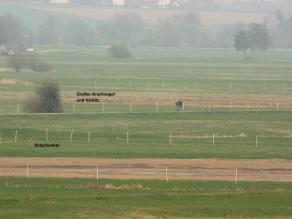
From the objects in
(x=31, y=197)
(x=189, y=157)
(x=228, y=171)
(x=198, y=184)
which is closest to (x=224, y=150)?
(x=189, y=157)

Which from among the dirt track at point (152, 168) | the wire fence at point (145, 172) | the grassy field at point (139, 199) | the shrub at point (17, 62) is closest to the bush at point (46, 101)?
the dirt track at point (152, 168)

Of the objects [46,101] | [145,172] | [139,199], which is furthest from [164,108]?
[139,199]

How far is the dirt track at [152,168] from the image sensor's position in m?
56.2

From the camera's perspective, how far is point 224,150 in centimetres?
6675

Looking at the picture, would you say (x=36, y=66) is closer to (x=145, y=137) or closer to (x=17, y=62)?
(x=17, y=62)

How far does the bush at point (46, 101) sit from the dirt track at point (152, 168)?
2771cm

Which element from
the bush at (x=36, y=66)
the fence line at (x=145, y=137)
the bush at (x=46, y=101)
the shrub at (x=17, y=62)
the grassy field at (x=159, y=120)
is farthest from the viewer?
the shrub at (x=17, y=62)

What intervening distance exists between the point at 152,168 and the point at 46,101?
1286 inches

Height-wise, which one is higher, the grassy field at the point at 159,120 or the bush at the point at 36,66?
the bush at the point at 36,66

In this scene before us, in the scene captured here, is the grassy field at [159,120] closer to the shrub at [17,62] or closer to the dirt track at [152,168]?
the dirt track at [152,168]

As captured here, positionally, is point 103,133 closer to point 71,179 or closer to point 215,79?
point 71,179

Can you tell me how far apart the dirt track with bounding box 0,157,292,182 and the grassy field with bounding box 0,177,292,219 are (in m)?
2.44

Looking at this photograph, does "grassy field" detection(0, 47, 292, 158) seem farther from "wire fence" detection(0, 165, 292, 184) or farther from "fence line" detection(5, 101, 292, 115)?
"wire fence" detection(0, 165, 292, 184)

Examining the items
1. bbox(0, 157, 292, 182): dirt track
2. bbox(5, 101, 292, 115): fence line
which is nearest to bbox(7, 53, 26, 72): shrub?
bbox(5, 101, 292, 115): fence line
